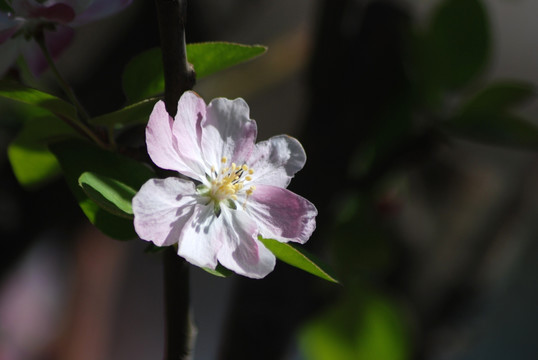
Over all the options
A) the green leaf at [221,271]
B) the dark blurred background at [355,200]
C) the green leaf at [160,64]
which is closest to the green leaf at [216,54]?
the green leaf at [160,64]

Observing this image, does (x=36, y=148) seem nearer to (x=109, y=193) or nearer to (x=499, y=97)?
(x=109, y=193)

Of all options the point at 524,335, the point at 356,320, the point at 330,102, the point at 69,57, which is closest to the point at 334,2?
the point at 330,102

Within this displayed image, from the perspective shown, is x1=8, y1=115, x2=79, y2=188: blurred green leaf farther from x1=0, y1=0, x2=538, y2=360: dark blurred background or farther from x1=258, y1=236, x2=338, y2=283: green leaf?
x1=0, y1=0, x2=538, y2=360: dark blurred background

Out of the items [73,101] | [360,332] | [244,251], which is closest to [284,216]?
[244,251]

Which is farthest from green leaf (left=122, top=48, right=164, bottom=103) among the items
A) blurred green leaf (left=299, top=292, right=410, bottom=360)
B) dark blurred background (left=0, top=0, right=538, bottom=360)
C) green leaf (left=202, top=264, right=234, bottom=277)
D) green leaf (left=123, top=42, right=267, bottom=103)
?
blurred green leaf (left=299, top=292, right=410, bottom=360)

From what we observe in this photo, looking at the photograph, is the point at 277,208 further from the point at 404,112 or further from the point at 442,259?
the point at 442,259

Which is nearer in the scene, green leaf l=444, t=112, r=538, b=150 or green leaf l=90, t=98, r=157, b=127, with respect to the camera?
green leaf l=90, t=98, r=157, b=127
